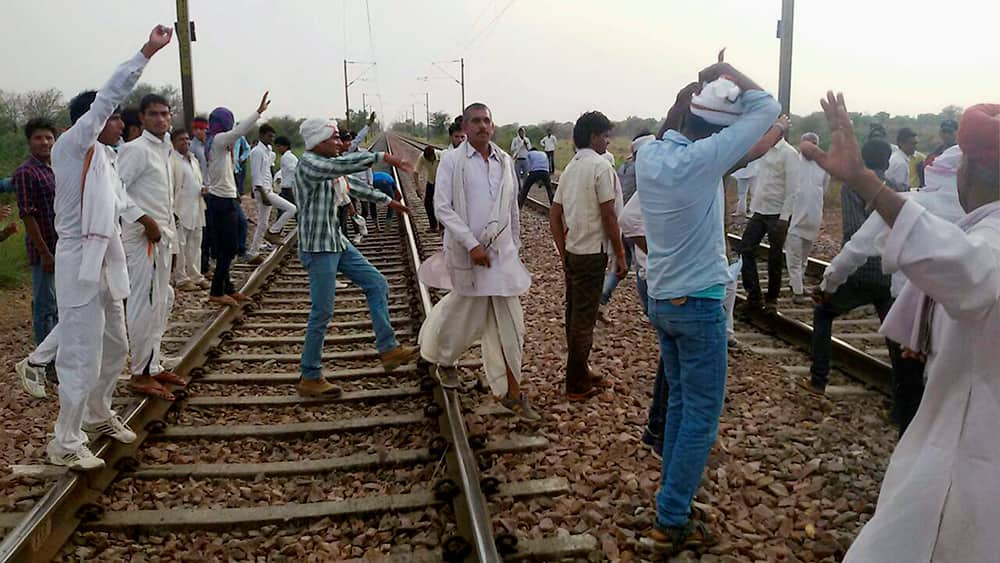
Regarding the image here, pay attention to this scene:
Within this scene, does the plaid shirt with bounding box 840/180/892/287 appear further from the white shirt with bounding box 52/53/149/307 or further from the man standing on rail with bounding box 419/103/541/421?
the white shirt with bounding box 52/53/149/307

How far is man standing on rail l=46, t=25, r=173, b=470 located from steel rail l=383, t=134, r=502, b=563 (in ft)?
6.08

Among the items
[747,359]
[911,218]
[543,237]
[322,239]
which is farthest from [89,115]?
[543,237]

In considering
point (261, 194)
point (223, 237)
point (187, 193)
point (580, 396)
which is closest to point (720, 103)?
point (580, 396)

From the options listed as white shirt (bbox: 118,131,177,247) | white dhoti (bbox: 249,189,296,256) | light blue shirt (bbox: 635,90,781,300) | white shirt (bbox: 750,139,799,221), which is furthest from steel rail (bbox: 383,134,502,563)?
white dhoti (bbox: 249,189,296,256)

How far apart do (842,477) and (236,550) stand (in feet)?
10.1

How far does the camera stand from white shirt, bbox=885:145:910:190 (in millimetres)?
7630

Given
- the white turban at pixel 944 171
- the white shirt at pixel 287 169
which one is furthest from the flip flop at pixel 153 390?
the white shirt at pixel 287 169

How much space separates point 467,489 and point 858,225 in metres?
3.77

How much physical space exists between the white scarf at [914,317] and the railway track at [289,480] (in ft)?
5.45

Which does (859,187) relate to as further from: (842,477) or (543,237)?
(543,237)

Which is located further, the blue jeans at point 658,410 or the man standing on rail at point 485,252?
the man standing on rail at point 485,252

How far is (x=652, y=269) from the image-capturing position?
10.2ft

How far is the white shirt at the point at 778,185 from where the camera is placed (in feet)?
24.6

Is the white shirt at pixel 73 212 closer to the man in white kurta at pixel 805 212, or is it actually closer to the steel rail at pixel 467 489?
the steel rail at pixel 467 489
